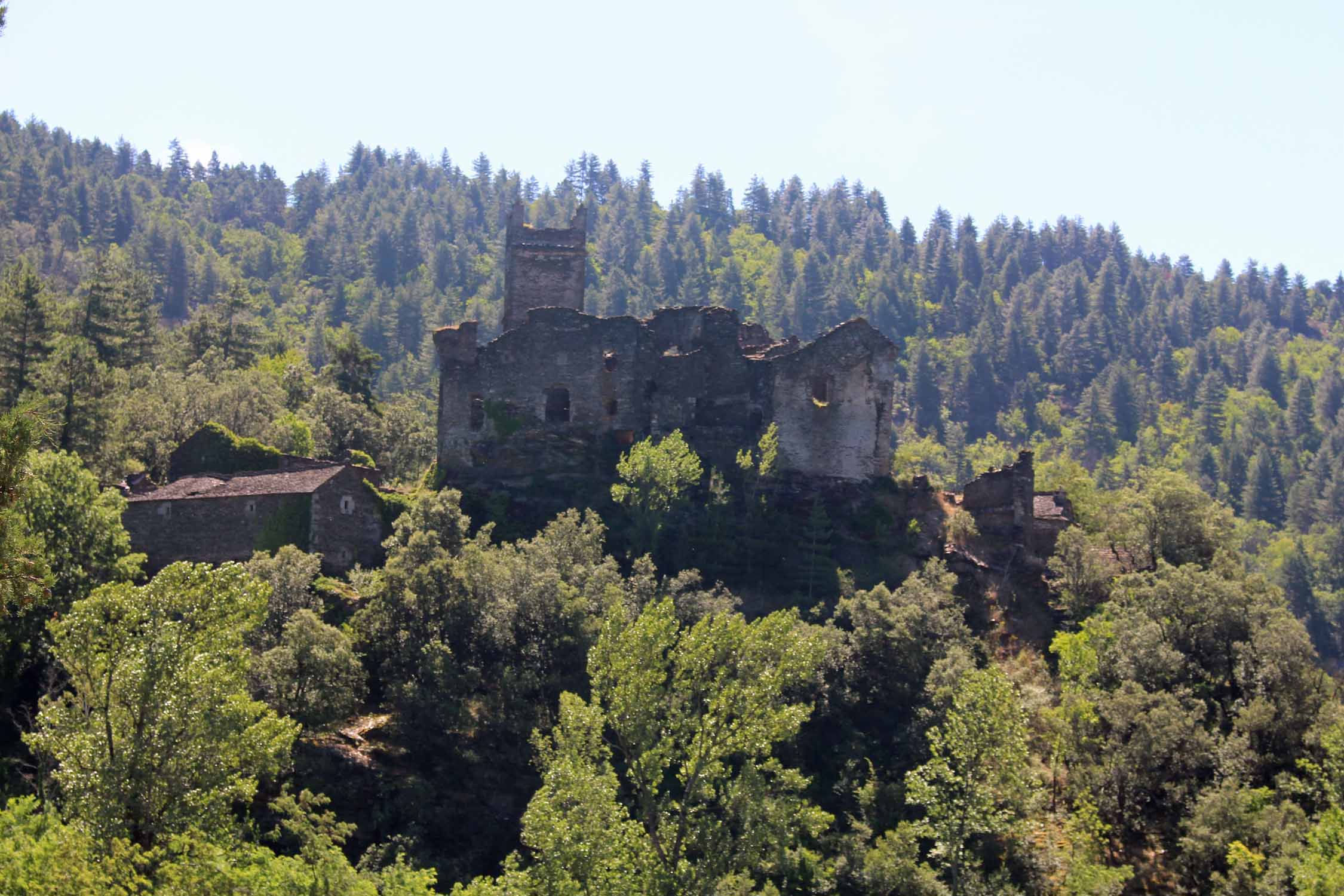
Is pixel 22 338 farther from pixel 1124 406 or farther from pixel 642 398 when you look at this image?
pixel 1124 406

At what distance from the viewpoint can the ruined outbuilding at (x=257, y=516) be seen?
134 ft

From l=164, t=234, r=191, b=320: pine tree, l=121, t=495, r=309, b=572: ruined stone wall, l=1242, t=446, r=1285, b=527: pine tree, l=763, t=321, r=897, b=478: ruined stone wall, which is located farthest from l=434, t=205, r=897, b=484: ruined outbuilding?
l=164, t=234, r=191, b=320: pine tree

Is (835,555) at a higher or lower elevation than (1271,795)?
higher

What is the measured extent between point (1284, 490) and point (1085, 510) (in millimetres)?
84033

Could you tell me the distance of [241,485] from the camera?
42.4 meters

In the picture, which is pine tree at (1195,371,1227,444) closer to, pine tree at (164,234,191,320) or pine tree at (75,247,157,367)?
pine tree at (75,247,157,367)

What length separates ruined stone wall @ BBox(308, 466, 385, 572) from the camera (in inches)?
1656

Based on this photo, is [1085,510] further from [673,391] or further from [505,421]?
[505,421]

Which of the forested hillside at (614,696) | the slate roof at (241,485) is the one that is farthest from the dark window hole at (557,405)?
the slate roof at (241,485)

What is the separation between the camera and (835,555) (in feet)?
150

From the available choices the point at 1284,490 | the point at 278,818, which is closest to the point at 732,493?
the point at 278,818

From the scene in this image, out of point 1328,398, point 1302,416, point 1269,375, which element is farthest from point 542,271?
point 1269,375

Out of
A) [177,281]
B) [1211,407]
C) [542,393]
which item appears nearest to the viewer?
[542,393]

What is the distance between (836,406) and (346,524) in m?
16.5
